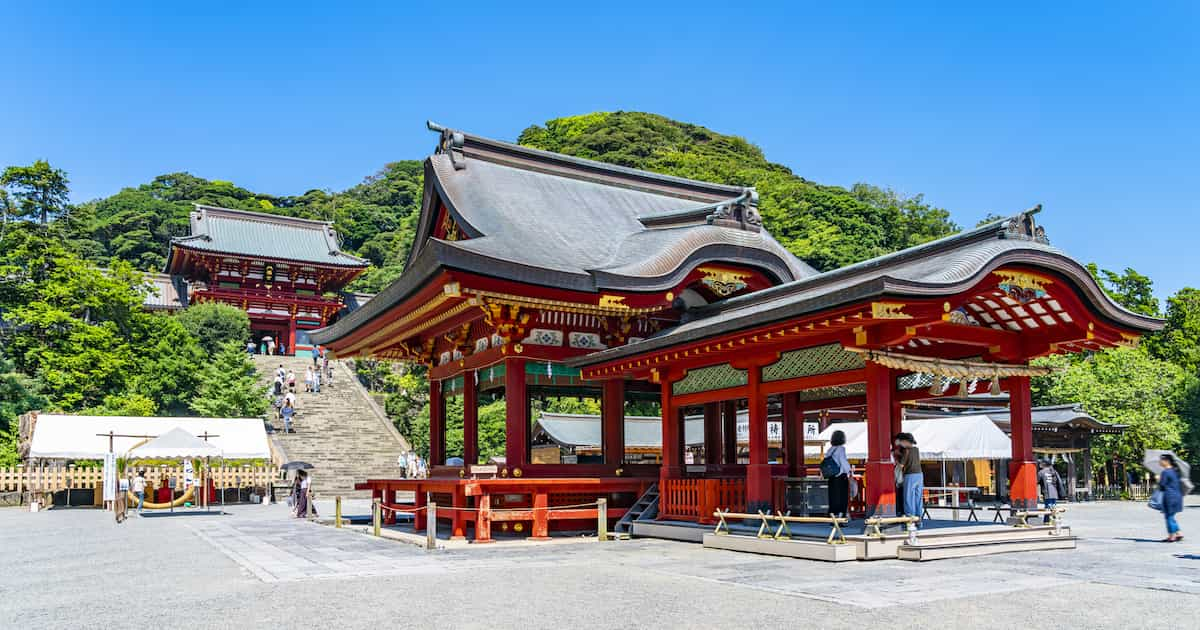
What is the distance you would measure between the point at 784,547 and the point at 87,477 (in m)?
24.1

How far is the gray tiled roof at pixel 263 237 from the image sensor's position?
170 ft

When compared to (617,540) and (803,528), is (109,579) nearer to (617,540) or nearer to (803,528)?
(617,540)

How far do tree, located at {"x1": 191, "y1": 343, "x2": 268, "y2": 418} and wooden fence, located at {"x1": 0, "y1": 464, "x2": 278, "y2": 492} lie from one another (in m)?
4.72

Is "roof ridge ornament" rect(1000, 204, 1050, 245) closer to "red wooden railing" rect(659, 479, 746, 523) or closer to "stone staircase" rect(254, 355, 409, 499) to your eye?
"red wooden railing" rect(659, 479, 746, 523)

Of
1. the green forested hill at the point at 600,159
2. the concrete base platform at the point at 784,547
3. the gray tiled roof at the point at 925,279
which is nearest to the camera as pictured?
the gray tiled roof at the point at 925,279

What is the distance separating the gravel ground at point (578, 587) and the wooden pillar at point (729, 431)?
145 inches

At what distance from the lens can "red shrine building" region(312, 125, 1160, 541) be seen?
38.0 ft

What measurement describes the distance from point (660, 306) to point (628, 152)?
61.8m

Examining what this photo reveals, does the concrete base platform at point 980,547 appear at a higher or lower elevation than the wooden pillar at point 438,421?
lower

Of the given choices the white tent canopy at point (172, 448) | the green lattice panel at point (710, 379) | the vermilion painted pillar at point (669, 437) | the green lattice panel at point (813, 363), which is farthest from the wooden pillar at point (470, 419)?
the white tent canopy at point (172, 448)

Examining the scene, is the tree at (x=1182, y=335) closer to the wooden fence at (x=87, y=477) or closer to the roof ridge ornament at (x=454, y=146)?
the roof ridge ornament at (x=454, y=146)

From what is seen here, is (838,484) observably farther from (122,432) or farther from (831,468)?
(122,432)

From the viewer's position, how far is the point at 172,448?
928 inches

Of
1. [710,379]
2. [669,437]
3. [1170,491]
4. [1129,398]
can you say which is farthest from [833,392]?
[1129,398]
